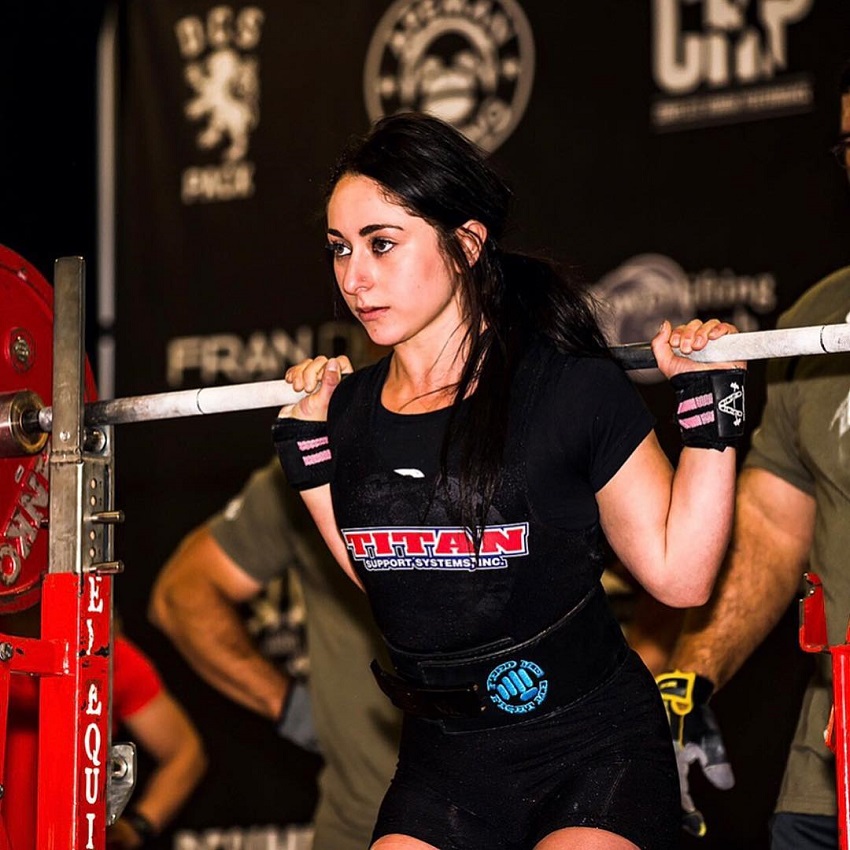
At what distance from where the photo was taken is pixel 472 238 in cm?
244

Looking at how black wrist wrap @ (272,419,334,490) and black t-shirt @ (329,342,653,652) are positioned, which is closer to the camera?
black t-shirt @ (329,342,653,652)

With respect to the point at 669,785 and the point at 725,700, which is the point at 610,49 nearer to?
the point at 725,700

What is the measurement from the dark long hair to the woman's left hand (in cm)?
9

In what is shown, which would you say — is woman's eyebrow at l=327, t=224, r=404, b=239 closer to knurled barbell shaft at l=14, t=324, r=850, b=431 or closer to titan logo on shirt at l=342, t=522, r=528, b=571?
knurled barbell shaft at l=14, t=324, r=850, b=431

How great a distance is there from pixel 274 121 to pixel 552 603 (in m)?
2.86

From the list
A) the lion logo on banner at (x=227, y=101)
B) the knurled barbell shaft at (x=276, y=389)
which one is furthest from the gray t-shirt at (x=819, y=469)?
the lion logo on banner at (x=227, y=101)

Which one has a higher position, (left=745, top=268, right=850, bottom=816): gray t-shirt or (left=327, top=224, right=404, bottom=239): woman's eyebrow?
(left=327, top=224, right=404, bottom=239): woman's eyebrow

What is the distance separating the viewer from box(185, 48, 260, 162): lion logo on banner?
4801 millimetres

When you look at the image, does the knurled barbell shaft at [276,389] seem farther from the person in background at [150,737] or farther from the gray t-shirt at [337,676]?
the person in background at [150,737]

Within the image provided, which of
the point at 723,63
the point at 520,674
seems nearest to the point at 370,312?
the point at 520,674

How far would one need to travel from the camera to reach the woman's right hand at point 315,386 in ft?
8.37

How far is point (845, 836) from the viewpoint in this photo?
2.05m

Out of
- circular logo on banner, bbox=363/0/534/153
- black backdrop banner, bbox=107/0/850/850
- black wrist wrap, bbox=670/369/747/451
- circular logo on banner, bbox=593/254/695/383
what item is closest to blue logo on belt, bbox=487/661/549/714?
black wrist wrap, bbox=670/369/747/451

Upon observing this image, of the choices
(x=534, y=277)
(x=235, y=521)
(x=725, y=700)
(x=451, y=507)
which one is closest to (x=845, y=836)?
(x=451, y=507)
